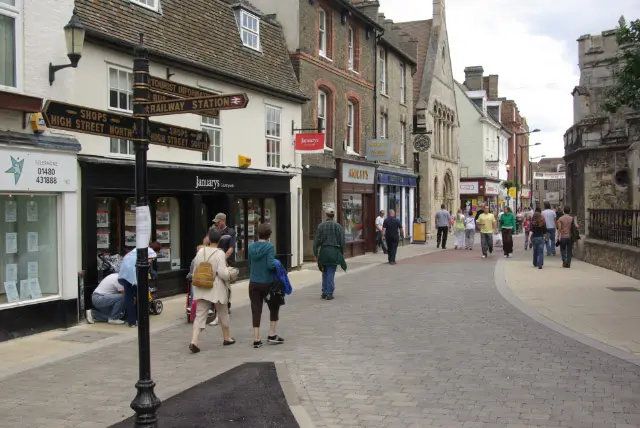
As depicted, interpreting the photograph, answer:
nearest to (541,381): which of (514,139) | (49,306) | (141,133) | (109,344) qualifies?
(141,133)

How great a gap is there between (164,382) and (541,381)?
4068 mm

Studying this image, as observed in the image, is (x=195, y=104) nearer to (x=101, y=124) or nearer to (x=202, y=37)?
(x=101, y=124)

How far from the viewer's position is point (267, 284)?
29.4 ft

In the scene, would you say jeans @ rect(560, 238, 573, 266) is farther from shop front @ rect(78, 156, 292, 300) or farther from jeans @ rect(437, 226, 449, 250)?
jeans @ rect(437, 226, 449, 250)

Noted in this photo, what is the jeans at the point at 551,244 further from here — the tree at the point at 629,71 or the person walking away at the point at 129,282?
the person walking away at the point at 129,282

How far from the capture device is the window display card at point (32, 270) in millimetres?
10272

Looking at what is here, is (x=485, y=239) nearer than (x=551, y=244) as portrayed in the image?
Yes

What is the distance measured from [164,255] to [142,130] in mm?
8974

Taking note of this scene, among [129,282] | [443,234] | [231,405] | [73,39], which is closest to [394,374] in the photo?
[231,405]

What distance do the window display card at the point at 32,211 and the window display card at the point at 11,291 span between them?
102 centimetres

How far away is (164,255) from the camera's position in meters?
14.2

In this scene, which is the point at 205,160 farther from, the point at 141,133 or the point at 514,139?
the point at 514,139

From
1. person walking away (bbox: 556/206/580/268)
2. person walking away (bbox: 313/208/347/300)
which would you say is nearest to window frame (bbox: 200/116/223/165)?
person walking away (bbox: 313/208/347/300)

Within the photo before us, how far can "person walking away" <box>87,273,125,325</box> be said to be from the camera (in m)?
10.8
